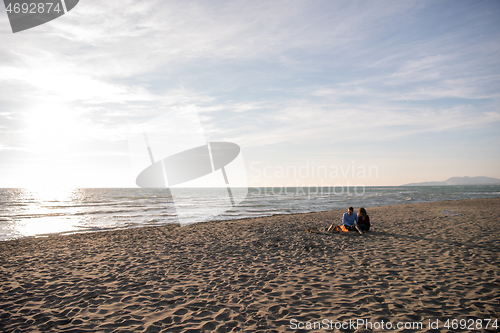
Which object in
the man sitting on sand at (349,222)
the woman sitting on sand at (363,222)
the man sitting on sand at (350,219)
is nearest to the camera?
the woman sitting on sand at (363,222)

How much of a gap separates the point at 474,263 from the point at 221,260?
6889mm

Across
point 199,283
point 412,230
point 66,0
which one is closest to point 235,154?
point 199,283

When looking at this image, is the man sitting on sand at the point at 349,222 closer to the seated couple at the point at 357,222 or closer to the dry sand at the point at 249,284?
the seated couple at the point at 357,222

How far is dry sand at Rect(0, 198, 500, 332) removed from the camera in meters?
4.48

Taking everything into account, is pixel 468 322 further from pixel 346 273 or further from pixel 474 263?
pixel 474 263

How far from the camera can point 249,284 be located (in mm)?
6039

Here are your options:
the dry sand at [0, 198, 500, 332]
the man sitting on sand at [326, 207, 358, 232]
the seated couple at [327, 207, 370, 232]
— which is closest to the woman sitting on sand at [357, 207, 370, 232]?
the seated couple at [327, 207, 370, 232]

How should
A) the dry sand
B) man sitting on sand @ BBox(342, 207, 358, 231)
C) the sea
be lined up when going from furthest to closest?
1. the sea
2. man sitting on sand @ BBox(342, 207, 358, 231)
3. the dry sand

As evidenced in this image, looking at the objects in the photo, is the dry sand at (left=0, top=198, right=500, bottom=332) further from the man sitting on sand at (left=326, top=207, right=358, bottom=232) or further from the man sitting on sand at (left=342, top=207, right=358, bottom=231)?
the man sitting on sand at (left=342, top=207, right=358, bottom=231)

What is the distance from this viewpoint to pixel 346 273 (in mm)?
6551

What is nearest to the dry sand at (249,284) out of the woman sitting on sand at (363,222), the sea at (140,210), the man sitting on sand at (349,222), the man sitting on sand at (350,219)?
the woman sitting on sand at (363,222)

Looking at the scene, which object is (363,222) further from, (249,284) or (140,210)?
(140,210)

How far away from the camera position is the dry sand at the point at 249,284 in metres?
4.48

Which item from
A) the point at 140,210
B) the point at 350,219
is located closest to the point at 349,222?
the point at 350,219
